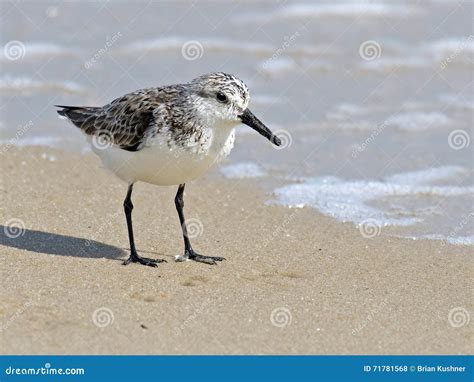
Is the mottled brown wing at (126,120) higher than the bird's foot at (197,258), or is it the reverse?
the mottled brown wing at (126,120)

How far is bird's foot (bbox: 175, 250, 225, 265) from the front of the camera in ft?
25.6

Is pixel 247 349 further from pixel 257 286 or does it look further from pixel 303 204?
pixel 303 204

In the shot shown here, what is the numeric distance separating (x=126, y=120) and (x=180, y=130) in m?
0.68

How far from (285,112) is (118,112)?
155 inches

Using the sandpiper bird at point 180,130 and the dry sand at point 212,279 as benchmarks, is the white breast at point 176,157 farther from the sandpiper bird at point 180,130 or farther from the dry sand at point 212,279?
the dry sand at point 212,279

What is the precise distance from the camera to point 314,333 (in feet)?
21.0

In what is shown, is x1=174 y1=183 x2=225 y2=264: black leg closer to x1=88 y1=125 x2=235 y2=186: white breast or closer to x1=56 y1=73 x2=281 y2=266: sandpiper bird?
x1=56 y1=73 x2=281 y2=266: sandpiper bird

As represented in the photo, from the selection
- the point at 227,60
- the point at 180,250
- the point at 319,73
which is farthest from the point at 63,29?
the point at 180,250

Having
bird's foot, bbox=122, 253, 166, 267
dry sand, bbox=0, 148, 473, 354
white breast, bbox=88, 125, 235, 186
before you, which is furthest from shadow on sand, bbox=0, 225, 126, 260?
white breast, bbox=88, 125, 235, 186

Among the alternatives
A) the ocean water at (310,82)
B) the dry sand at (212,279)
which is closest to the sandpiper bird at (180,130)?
the dry sand at (212,279)

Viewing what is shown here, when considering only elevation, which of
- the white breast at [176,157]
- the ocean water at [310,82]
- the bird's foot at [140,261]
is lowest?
the ocean water at [310,82]

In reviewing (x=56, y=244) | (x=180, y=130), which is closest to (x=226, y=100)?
(x=180, y=130)

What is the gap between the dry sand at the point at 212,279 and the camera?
622 cm

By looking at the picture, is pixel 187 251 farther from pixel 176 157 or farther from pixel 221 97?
pixel 221 97
